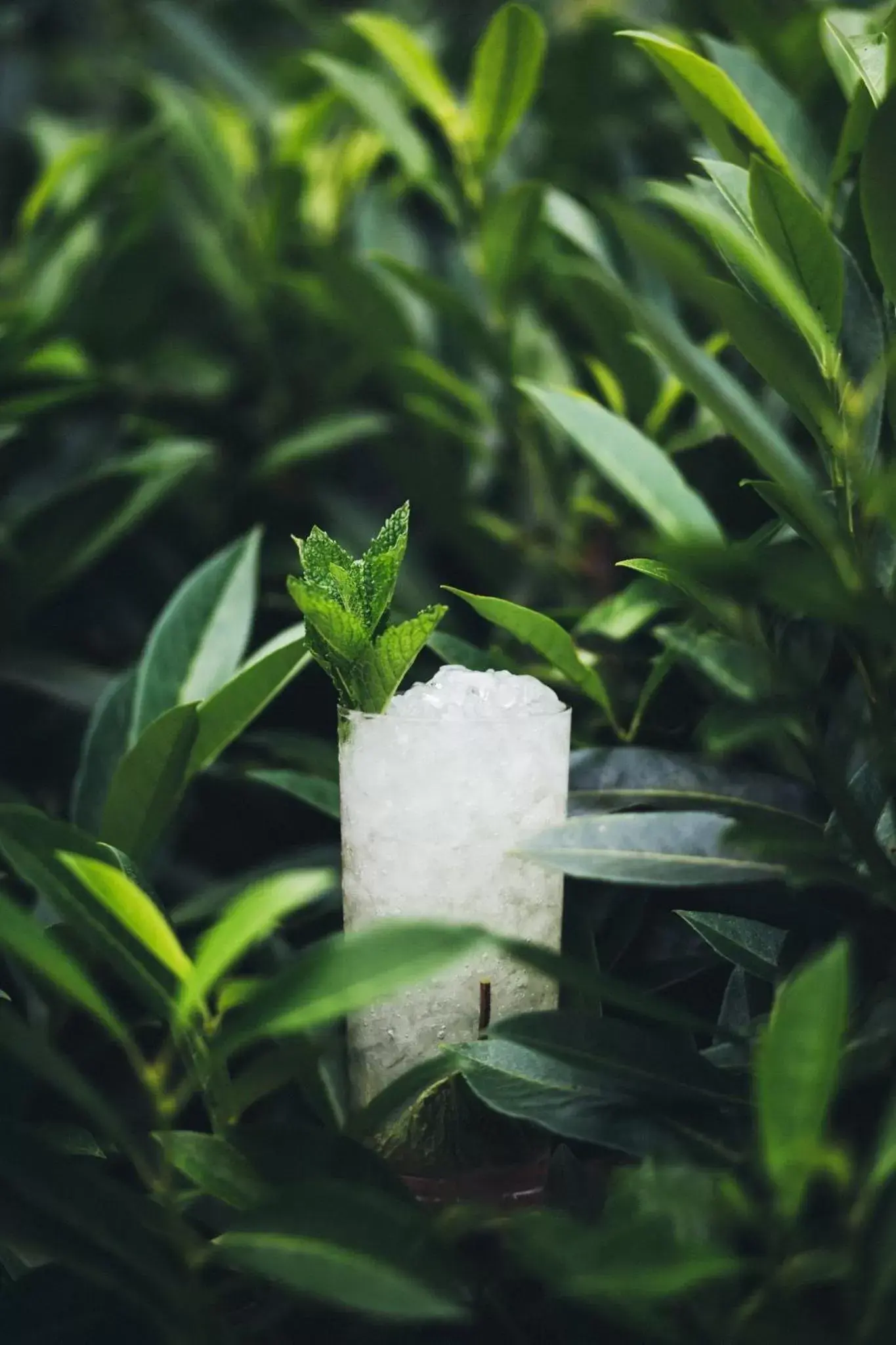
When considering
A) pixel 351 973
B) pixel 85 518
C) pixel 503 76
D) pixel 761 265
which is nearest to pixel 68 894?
pixel 351 973

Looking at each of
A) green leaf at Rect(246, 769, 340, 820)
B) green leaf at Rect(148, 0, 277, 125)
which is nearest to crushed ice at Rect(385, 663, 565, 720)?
green leaf at Rect(246, 769, 340, 820)

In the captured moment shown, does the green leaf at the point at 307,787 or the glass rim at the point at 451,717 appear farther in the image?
the green leaf at the point at 307,787

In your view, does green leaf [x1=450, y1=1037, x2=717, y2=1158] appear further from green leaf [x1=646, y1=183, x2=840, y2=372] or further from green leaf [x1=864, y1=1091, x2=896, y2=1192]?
green leaf [x1=646, y1=183, x2=840, y2=372]

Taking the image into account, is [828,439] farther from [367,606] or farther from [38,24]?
[38,24]

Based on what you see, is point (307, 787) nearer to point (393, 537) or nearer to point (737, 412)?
point (393, 537)

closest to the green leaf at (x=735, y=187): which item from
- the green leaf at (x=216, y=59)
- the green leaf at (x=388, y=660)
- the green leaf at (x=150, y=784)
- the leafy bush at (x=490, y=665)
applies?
the leafy bush at (x=490, y=665)

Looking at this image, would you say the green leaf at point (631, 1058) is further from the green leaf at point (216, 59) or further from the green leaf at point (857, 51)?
the green leaf at point (216, 59)
